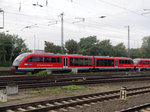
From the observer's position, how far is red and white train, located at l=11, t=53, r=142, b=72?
2431 cm

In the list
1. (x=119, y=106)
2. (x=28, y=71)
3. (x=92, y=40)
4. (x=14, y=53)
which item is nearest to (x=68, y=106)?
(x=119, y=106)

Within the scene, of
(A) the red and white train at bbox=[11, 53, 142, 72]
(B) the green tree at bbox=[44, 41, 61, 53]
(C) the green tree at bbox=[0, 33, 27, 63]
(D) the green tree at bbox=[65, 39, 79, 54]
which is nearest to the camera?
(A) the red and white train at bbox=[11, 53, 142, 72]

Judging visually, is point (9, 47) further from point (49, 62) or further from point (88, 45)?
point (49, 62)

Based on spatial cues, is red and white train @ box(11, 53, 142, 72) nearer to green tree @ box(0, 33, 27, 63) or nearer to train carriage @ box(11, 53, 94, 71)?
train carriage @ box(11, 53, 94, 71)

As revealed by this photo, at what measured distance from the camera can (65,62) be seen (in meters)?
28.6

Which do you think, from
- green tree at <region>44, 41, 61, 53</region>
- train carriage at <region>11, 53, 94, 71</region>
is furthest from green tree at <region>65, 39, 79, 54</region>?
train carriage at <region>11, 53, 94, 71</region>

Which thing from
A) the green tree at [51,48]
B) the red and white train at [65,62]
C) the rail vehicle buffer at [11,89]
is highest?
the green tree at [51,48]

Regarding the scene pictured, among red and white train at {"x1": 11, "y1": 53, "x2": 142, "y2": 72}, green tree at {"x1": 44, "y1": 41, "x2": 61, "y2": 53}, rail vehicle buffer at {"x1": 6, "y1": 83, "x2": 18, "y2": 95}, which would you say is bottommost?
rail vehicle buffer at {"x1": 6, "y1": 83, "x2": 18, "y2": 95}

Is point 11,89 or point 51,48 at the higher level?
point 51,48

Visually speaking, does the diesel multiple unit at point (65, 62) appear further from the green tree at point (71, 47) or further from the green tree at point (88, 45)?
the green tree at point (88, 45)

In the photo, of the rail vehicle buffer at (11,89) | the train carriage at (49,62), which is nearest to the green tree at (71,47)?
the train carriage at (49,62)

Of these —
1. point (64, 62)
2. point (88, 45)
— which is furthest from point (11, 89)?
point (88, 45)

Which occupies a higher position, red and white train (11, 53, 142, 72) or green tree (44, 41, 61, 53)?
green tree (44, 41, 61, 53)

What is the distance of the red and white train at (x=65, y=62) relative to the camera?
24312mm
